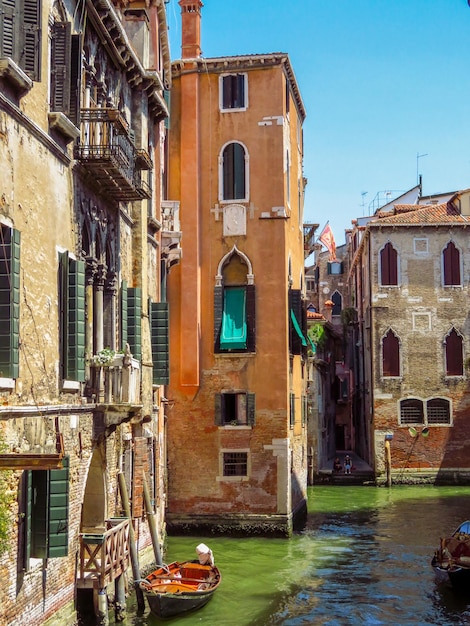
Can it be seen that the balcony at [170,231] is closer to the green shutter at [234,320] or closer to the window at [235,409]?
the green shutter at [234,320]

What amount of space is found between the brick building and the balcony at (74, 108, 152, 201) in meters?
22.1

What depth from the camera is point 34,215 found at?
11.1m

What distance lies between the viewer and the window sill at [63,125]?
38.4 feet

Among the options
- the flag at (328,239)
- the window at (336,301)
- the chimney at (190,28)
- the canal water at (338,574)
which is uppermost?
the chimney at (190,28)

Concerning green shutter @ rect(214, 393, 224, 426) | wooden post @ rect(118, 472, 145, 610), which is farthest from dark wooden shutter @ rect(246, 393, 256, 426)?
wooden post @ rect(118, 472, 145, 610)

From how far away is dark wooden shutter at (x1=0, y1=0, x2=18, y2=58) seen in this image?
33.6ft

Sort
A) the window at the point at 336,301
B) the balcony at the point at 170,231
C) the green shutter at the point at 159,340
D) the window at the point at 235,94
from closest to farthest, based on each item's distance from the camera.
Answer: the green shutter at the point at 159,340, the balcony at the point at 170,231, the window at the point at 235,94, the window at the point at 336,301

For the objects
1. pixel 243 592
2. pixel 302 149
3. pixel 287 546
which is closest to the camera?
pixel 243 592

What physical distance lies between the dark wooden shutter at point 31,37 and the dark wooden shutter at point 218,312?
507 inches

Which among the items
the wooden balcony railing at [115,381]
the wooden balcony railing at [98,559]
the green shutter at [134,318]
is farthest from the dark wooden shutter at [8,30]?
the wooden balcony railing at [98,559]

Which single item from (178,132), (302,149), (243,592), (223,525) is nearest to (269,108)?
(178,132)

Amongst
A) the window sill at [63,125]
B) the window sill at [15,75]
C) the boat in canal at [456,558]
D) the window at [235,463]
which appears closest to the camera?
the window sill at [15,75]

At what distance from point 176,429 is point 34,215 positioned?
12779 mm

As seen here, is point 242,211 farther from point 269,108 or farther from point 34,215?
point 34,215
